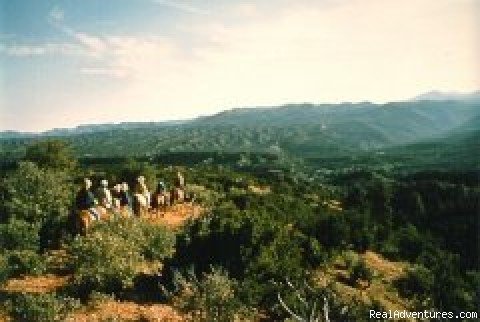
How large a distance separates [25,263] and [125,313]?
25.8ft

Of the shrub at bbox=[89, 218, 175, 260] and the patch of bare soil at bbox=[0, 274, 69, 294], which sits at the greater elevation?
the shrub at bbox=[89, 218, 175, 260]

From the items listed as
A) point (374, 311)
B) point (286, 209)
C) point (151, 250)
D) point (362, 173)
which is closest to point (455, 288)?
point (374, 311)

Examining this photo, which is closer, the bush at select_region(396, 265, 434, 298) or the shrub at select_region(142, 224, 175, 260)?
the shrub at select_region(142, 224, 175, 260)

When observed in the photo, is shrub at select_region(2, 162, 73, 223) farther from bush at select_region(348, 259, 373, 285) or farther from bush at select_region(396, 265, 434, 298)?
bush at select_region(396, 265, 434, 298)

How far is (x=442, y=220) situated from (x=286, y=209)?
15.6m

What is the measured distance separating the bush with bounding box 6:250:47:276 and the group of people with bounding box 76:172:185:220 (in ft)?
16.9

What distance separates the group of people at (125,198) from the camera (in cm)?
4178

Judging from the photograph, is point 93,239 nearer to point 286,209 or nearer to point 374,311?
point 374,311

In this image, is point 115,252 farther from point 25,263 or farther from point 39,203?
point 39,203

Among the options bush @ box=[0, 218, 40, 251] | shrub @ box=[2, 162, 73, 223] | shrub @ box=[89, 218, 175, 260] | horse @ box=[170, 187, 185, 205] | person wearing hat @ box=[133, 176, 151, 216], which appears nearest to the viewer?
shrub @ box=[89, 218, 175, 260]

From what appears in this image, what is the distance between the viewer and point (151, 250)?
34000mm

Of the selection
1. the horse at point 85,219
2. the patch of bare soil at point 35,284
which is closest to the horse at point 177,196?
the horse at point 85,219

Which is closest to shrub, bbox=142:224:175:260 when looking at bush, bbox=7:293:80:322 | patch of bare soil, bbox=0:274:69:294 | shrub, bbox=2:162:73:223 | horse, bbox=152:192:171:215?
patch of bare soil, bbox=0:274:69:294

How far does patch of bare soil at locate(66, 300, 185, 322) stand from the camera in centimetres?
2711
